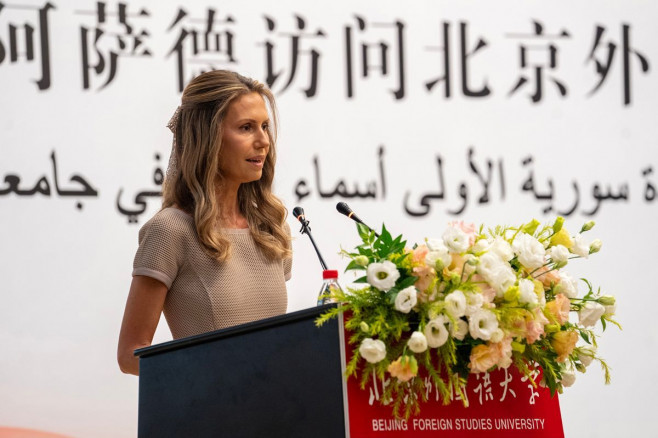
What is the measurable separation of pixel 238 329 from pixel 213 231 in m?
0.68

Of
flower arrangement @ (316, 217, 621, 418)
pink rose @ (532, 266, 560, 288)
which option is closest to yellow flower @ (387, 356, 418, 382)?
flower arrangement @ (316, 217, 621, 418)

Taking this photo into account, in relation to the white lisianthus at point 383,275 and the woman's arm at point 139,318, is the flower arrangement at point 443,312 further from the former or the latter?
the woman's arm at point 139,318

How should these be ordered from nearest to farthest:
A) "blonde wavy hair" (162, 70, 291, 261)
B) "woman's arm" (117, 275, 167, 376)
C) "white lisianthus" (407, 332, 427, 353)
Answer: "white lisianthus" (407, 332, 427, 353), "woman's arm" (117, 275, 167, 376), "blonde wavy hair" (162, 70, 291, 261)

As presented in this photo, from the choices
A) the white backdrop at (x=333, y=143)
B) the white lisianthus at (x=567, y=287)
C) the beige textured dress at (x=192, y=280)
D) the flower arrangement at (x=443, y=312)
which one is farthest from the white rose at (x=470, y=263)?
the white backdrop at (x=333, y=143)

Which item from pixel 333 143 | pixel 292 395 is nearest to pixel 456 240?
pixel 292 395

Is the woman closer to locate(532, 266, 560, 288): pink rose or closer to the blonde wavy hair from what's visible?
the blonde wavy hair

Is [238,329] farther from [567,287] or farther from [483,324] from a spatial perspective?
[567,287]

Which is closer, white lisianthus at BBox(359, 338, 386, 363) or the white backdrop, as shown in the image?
white lisianthus at BBox(359, 338, 386, 363)

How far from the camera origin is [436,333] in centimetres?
130

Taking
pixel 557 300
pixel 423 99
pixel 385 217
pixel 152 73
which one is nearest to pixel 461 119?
pixel 423 99

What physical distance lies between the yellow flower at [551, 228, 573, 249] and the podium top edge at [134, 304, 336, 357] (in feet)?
1.44

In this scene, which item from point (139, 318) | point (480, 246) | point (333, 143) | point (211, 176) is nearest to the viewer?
point (480, 246)

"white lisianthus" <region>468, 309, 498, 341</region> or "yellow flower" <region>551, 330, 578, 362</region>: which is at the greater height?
"white lisianthus" <region>468, 309, 498, 341</region>

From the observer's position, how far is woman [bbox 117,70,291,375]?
6.59ft
